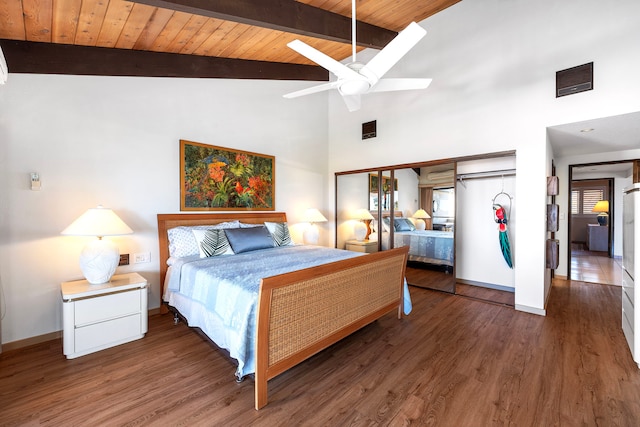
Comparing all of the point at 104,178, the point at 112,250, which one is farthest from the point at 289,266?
the point at 104,178

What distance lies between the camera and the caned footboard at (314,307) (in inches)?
66.8

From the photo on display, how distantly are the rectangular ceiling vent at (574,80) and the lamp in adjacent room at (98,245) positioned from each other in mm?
4768

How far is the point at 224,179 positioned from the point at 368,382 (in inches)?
119

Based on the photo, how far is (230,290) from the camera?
200cm

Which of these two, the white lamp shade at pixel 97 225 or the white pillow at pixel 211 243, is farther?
the white pillow at pixel 211 243

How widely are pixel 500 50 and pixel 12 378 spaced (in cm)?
583

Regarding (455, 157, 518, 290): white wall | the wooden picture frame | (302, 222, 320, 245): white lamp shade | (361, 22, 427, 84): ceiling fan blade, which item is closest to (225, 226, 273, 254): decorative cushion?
(302, 222, 320, 245): white lamp shade

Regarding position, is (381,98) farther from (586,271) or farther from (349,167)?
(586,271)

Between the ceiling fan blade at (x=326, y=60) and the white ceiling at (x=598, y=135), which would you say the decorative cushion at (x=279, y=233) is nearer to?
the ceiling fan blade at (x=326, y=60)

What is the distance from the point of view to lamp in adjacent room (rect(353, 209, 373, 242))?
4934 millimetres

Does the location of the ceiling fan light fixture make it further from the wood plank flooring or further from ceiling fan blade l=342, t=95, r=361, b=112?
the wood plank flooring

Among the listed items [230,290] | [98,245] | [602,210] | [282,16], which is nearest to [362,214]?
[282,16]

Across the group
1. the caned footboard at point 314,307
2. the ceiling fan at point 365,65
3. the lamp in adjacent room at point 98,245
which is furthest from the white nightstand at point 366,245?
the lamp in adjacent room at point 98,245

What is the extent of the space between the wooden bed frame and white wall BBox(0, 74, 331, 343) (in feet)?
7.17
